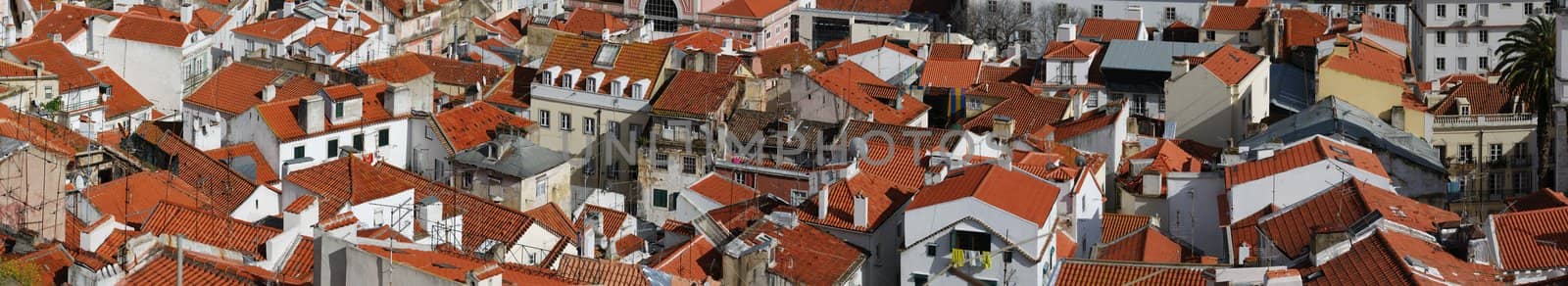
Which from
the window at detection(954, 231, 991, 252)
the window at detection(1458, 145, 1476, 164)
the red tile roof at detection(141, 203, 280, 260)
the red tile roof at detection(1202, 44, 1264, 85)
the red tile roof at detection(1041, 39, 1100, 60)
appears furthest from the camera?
the red tile roof at detection(1041, 39, 1100, 60)

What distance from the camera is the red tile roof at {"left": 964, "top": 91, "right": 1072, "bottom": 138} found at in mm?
72938

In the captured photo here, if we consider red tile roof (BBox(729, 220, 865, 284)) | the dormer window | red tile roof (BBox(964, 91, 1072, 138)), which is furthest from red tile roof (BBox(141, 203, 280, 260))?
red tile roof (BBox(964, 91, 1072, 138))

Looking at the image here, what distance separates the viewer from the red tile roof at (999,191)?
183ft

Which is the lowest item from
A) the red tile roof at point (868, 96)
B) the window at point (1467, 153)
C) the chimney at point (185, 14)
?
the window at point (1467, 153)

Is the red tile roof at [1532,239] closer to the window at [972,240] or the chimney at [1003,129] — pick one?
the window at [972,240]

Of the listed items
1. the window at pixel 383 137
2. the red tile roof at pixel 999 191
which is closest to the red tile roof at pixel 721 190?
the red tile roof at pixel 999 191

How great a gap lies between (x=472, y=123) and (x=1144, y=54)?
2170 centimetres

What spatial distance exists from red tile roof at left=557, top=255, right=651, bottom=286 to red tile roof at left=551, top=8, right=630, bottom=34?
Result: 150ft

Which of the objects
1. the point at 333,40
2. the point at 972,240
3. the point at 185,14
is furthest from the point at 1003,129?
the point at 185,14

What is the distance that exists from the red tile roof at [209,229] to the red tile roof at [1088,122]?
81.4 ft

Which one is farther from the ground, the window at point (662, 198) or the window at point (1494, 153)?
the window at point (1494, 153)

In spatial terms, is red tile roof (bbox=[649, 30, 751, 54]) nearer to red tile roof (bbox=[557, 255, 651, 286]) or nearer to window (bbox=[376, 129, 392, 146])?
window (bbox=[376, 129, 392, 146])

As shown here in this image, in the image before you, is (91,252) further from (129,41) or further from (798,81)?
(129,41)

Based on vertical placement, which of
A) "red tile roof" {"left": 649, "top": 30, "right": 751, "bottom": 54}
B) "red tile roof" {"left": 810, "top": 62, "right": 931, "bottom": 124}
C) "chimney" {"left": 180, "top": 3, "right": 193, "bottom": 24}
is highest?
"chimney" {"left": 180, "top": 3, "right": 193, "bottom": 24}
